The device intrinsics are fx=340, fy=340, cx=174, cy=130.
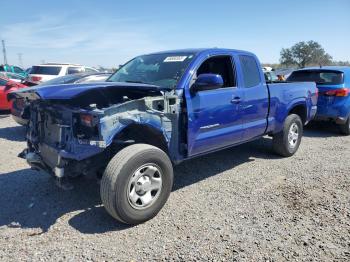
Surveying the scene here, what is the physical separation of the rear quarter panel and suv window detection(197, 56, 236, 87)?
101 cm

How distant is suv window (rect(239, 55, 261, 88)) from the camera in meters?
5.27

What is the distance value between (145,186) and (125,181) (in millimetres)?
341

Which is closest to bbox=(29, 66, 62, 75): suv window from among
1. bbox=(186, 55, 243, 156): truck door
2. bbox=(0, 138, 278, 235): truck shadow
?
bbox=(0, 138, 278, 235): truck shadow

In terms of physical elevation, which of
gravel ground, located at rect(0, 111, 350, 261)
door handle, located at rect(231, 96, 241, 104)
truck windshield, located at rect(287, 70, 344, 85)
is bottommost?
gravel ground, located at rect(0, 111, 350, 261)

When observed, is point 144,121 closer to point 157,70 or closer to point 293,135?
point 157,70

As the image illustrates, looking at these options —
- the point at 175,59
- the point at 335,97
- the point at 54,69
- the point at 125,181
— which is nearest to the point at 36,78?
the point at 54,69

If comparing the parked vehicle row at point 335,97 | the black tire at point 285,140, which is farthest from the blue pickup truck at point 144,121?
the parked vehicle row at point 335,97

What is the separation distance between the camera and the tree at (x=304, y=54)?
166ft

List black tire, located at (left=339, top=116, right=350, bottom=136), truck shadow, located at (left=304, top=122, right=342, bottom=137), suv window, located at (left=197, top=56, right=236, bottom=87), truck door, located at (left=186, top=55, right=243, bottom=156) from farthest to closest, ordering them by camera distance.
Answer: truck shadow, located at (left=304, top=122, right=342, bottom=137)
black tire, located at (left=339, top=116, right=350, bottom=136)
suv window, located at (left=197, top=56, right=236, bottom=87)
truck door, located at (left=186, top=55, right=243, bottom=156)

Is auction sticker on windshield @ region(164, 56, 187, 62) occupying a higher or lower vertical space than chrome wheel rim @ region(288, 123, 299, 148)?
higher

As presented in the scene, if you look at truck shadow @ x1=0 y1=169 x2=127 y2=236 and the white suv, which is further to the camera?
the white suv

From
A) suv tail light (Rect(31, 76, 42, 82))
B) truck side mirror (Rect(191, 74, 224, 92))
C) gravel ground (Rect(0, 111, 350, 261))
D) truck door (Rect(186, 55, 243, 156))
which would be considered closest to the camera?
gravel ground (Rect(0, 111, 350, 261))

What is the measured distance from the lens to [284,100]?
6.11 meters

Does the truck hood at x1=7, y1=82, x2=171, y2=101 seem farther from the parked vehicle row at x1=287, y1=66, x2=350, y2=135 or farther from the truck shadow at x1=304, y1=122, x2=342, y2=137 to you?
the truck shadow at x1=304, y1=122, x2=342, y2=137
